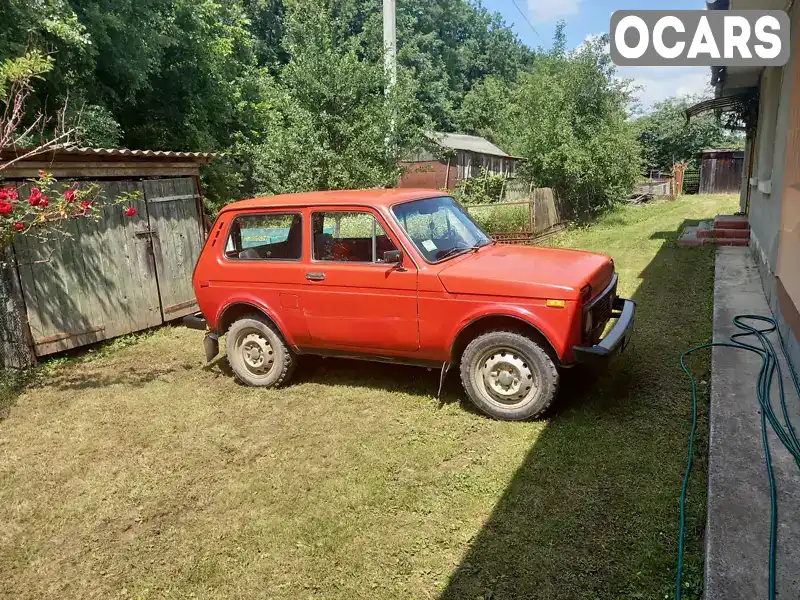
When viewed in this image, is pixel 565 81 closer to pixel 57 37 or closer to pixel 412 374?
pixel 57 37

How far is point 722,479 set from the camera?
10.8 feet

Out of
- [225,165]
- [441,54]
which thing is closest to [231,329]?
[225,165]

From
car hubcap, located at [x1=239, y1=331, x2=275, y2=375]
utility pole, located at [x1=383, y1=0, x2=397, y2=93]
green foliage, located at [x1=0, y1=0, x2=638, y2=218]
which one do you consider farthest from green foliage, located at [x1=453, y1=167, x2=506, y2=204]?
car hubcap, located at [x1=239, y1=331, x2=275, y2=375]

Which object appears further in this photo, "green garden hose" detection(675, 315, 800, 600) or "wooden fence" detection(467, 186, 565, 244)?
"wooden fence" detection(467, 186, 565, 244)

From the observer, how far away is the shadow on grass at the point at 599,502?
9.32 feet

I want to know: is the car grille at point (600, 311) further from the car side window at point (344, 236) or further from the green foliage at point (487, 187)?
the green foliage at point (487, 187)

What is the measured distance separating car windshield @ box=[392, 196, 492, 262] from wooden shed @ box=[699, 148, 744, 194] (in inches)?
1193

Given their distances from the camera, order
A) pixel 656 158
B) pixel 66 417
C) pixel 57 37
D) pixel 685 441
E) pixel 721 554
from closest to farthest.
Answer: pixel 721 554
pixel 685 441
pixel 66 417
pixel 57 37
pixel 656 158

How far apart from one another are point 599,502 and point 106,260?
688 centimetres

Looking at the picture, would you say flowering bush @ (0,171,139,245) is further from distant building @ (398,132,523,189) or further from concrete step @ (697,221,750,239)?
distant building @ (398,132,523,189)

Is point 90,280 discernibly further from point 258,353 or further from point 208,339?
point 258,353

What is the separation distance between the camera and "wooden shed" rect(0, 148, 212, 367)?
261 inches

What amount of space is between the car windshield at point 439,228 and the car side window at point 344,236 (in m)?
0.34

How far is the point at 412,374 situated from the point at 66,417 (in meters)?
3.38
